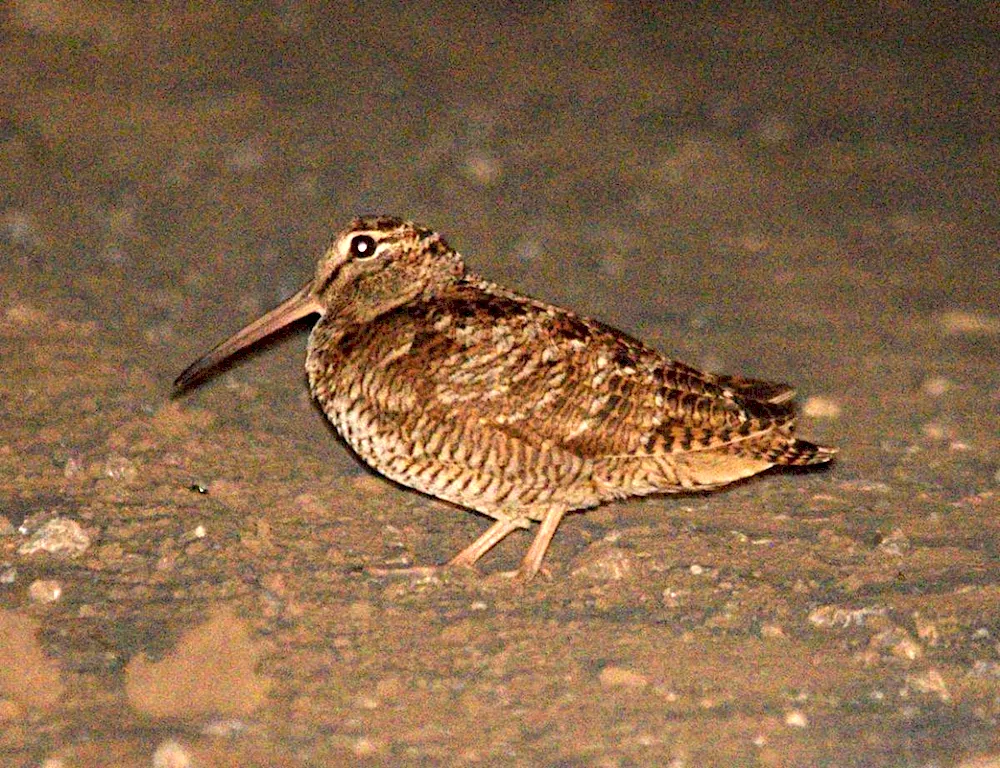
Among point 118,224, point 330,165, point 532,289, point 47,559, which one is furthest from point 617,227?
point 47,559

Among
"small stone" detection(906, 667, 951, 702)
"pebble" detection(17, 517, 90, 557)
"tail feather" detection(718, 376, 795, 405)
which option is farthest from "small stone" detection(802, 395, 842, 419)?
"pebble" detection(17, 517, 90, 557)

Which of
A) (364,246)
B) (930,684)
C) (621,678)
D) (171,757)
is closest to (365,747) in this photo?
(171,757)

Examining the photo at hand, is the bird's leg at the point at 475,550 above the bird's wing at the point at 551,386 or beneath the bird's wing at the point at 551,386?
beneath

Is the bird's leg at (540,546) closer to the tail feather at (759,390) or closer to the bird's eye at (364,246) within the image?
the tail feather at (759,390)

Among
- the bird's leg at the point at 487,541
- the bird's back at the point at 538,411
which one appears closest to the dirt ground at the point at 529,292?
the bird's leg at the point at 487,541

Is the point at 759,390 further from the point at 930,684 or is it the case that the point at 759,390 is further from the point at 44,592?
the point at 44,592
